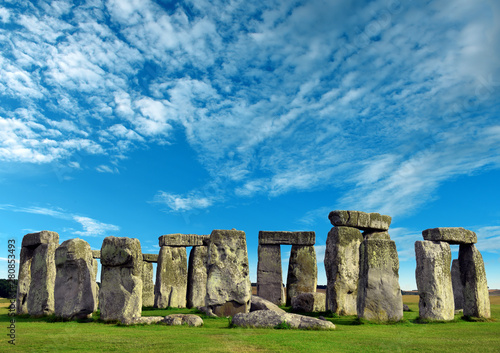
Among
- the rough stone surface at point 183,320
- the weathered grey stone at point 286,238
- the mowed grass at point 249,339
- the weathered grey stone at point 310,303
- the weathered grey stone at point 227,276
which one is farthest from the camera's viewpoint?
the weathered grey stone at point 286,238

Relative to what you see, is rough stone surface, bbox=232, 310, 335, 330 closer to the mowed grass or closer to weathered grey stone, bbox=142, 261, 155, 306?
the mowed grass

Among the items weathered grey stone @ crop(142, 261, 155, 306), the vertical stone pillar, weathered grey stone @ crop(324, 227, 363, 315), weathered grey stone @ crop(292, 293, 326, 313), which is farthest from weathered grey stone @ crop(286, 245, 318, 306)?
the vertical stone pillar

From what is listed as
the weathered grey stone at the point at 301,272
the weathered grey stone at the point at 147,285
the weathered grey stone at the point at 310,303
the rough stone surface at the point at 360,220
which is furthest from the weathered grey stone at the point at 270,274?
the weathered grey stone at the point at 147,285

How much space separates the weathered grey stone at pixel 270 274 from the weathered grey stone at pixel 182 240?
2.90 m

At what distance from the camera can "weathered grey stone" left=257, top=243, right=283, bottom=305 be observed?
66.8 ft

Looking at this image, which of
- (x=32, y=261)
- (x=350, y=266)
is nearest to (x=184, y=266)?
(x=32, y=261)

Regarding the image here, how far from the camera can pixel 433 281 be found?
1215 centimetres

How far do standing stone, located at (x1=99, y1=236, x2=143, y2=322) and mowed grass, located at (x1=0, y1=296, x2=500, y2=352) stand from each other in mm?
620

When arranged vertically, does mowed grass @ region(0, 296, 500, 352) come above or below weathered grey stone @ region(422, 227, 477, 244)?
below

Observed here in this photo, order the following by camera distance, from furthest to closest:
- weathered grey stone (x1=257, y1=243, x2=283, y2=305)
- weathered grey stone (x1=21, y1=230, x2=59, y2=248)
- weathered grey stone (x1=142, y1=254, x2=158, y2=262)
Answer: weathered grey stone (x1=142, y1=254, x2=158, y2=262)
weathered grey stone (x1=257, y1=243, x2=283, y2=305)
weathered grey stone (x1=21, y1=230, x2=59, y2=248)

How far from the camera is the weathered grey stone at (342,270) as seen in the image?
14.5 m

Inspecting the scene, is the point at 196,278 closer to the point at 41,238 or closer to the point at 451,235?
the point at 41,238

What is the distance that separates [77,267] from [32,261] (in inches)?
128

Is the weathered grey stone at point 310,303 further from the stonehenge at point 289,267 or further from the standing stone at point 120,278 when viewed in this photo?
the standing stone at point 120,278
